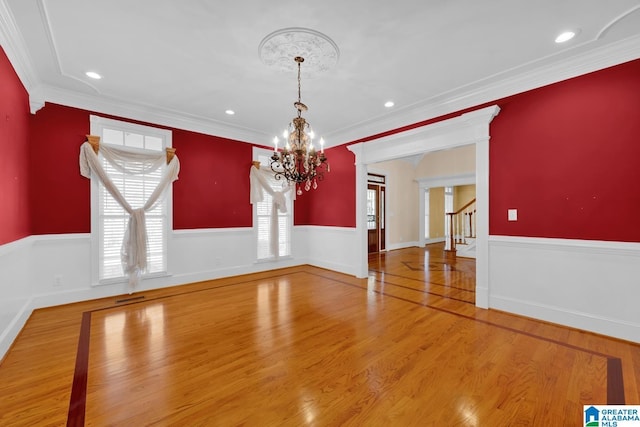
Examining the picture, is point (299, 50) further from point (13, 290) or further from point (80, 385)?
point (13, 290)

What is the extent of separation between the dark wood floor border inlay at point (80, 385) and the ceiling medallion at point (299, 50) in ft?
10.7

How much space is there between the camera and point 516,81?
3365mm

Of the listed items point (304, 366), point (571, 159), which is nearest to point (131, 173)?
point (304, 366)

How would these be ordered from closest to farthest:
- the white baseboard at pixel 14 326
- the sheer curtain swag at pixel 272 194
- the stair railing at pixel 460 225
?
the white baseboard at pixel 14 326 < the sheer curtain swag at pixel 272 194 < the stair railing at pixel 460 225

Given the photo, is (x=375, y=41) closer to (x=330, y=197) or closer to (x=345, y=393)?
(x=345, y=393)

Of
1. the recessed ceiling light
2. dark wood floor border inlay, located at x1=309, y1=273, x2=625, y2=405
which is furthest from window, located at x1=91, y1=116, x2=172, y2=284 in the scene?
the recessed ceiling light

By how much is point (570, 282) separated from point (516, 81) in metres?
2.49

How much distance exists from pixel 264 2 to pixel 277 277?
442 cm

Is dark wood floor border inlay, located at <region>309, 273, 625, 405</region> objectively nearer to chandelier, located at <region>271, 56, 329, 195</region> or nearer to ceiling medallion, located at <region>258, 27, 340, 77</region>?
chandelier, located at <region>271, 56, 329, 195</region>

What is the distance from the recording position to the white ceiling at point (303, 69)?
224 cm

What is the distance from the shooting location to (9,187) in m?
2.72

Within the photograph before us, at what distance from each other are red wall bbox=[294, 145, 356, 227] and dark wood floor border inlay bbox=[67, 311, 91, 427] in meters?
4.31

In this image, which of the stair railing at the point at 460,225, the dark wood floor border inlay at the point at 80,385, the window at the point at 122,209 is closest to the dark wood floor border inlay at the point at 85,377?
the dark wood floor border inlay at the point at 80,385

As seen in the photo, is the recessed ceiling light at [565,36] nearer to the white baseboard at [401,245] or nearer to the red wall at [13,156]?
the red wall at [13,156]
